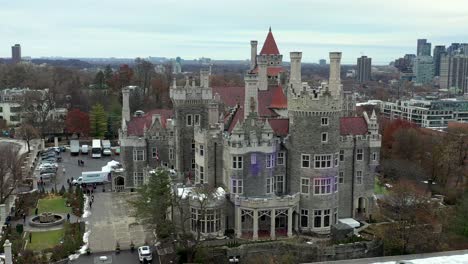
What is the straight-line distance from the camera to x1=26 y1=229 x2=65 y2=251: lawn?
4072 cm

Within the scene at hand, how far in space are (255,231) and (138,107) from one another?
6543 cm

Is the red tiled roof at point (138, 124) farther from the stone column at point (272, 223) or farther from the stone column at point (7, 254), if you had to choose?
the stone column at point (7, 254)

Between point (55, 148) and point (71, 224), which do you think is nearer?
point (71, 224)

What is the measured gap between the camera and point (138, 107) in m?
102

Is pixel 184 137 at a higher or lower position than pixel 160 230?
higher

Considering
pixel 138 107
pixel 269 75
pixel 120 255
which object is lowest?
pixel 120 255

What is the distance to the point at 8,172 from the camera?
186 feet

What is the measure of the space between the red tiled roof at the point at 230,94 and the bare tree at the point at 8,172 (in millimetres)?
23330

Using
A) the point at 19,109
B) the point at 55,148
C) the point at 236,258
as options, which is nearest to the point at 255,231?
the point at 236,258

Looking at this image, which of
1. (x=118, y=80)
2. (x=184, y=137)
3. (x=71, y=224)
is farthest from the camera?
(x=118, y=80)

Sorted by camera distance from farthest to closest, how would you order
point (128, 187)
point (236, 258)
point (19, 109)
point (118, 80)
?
point (118, 80) < point (19, 109) < point (128, 187) < point (236, 258)

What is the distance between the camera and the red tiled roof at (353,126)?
45787mm

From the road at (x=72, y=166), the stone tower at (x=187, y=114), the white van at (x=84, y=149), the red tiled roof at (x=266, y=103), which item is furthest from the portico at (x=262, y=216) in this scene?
the white van at (x=84, y=149)

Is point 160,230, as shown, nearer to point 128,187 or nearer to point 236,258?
point 236,258
